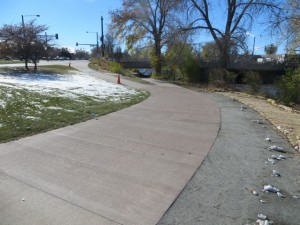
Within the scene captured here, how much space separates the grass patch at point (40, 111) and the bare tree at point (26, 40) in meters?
11.7

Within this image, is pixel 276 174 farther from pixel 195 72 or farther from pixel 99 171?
pixel 195 72

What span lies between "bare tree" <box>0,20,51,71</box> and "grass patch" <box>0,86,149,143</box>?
11666 millimetres

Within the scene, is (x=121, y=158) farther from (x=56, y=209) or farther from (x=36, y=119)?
(x=36, y=119)

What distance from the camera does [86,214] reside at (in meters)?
3.61

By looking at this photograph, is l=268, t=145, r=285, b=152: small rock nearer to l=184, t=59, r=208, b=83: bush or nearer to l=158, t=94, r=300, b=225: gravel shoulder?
l=158, t=94, r=300, b=225: gravel shoulder

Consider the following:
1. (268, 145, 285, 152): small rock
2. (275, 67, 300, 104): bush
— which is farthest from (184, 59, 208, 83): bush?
(268, 145, 285, 152): small rock

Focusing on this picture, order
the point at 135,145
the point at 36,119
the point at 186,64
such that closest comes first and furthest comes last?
the point at 135,145, the point at 36,119, the point at 186,64

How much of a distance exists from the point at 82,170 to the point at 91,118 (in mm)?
4064

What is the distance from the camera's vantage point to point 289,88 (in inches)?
605

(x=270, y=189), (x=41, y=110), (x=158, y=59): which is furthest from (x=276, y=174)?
(x=158, y=59)

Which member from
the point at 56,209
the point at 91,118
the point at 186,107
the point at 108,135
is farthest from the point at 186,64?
the point at 56,209

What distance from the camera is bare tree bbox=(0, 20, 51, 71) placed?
74.6 ft

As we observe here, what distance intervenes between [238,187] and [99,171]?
2187 millimetres

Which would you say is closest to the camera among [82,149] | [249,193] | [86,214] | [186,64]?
[86,214]
